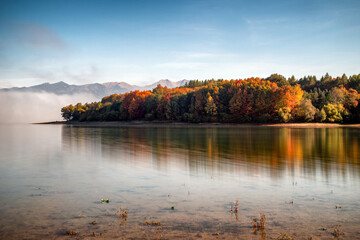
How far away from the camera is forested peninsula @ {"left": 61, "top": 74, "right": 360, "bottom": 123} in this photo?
10000 centimetres

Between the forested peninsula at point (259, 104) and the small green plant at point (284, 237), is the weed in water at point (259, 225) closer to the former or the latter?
the small green plant at point (284, 237)

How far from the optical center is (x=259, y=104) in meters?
107

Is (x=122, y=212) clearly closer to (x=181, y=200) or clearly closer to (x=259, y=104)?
(x=181, y=200)

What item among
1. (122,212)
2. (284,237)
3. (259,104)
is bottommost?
(284,237)

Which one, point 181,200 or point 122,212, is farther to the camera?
point 181,200

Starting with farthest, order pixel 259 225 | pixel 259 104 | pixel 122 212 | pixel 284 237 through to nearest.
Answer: pixel 259 104
pixel 122 212
pixel 259 225
pixel 284 237

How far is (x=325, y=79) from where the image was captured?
151750 millimetres

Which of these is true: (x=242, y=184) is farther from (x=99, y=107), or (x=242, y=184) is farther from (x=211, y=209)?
(x=99, y=107)

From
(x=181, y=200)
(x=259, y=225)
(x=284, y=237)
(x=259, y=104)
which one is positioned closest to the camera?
(x=284, y=237)

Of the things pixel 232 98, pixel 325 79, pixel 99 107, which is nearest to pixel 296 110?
pixel 232 98

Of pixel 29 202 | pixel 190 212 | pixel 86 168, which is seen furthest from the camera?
pixel 86 168

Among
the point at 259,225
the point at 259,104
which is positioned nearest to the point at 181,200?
the point at 259,225

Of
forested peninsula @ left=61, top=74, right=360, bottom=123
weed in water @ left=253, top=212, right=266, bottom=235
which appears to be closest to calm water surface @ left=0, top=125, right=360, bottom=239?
weed in water @ left=253, top=212, right=266, bottom=235

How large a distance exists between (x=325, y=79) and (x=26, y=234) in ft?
550
